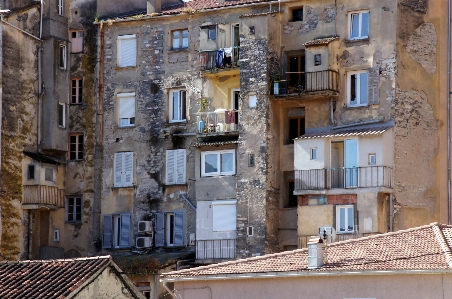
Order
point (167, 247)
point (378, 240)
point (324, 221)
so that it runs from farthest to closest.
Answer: point (167, 247)
point (324, 221)
point (378, 240)

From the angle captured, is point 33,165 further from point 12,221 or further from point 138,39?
point 138,39

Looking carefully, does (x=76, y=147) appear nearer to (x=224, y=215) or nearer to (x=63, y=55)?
(x=63, y=55)

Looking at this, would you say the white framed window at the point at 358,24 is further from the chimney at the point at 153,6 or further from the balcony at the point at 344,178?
the chimney at the point at 153,6

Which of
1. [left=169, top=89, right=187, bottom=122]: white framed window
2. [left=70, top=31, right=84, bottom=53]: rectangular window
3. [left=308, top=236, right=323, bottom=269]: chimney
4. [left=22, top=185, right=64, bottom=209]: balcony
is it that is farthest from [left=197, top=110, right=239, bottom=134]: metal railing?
[left=308, top=236, right=323, bottom=269]: chimney

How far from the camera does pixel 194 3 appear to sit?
66.5 m

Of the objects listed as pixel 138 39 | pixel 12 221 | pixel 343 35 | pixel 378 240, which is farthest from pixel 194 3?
pixel 378 240

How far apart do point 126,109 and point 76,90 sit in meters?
2.93

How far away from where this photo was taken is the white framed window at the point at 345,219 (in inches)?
2290

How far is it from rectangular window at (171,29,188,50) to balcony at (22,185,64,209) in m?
9.10

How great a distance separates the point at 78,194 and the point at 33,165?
10.6 ft

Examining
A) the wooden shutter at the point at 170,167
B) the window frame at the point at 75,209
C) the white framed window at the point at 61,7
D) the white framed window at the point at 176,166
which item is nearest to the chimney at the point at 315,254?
the white framed window at the point at 176,166

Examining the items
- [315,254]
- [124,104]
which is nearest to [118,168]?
[124,104]

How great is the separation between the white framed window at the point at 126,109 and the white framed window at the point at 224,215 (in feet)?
21.7

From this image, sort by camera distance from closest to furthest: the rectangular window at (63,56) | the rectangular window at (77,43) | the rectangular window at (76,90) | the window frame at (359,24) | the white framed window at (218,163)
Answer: the window frame at (359,24) < the white framed window at (218,163) < the rectangular window at (63,56) < the rectangular window at (76,90) < the rectangular window at (77,43)
